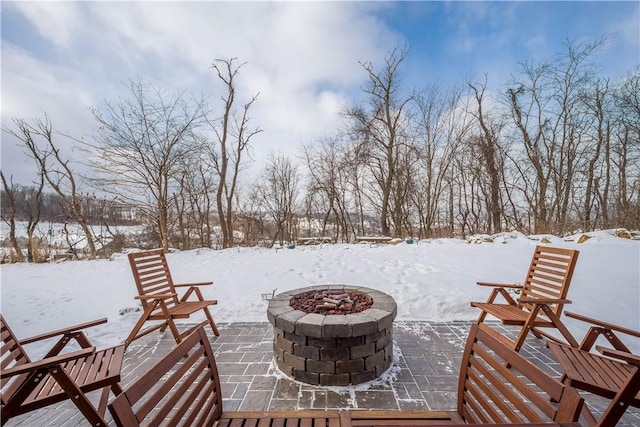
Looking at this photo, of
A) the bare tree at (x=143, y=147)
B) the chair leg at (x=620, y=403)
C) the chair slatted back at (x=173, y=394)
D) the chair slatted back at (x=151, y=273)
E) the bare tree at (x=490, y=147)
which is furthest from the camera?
the bare tree at (x=490, y=147)

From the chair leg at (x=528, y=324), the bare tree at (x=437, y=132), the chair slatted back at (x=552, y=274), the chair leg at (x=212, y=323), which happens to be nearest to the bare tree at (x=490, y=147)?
the bare tree at (x=437, y=132)

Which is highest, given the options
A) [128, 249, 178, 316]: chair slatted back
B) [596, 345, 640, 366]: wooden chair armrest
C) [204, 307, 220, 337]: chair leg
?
[128, 249, 178, 316]: chair slatted back

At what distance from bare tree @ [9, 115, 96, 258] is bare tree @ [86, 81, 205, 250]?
135cm

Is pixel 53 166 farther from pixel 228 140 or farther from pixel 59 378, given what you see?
pixel 59 378

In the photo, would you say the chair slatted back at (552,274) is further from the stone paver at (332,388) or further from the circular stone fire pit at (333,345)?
the circular stone fire pit at (333,345)

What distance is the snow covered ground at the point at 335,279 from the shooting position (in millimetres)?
3621

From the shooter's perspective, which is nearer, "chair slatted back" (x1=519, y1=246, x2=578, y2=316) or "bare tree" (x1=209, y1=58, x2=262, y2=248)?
"chair slatted back" (x1=519, y1=246, x2=578, y2=316)

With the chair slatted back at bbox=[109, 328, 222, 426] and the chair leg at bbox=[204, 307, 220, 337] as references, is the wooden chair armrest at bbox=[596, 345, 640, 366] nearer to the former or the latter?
the chair slatted back at bbox=[109, 328, 222, 426]

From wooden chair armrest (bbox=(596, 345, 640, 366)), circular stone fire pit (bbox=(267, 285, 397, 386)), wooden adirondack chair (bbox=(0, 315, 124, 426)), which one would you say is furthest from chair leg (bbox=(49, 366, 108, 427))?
wooden chair armrest (bbox=(596, 345, 640, 366))

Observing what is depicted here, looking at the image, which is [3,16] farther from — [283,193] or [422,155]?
[422,155]

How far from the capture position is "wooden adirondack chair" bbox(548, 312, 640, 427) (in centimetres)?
129

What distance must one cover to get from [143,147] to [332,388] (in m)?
8.65

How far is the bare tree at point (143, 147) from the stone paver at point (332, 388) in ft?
20.7

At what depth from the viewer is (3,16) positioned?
138 inches
